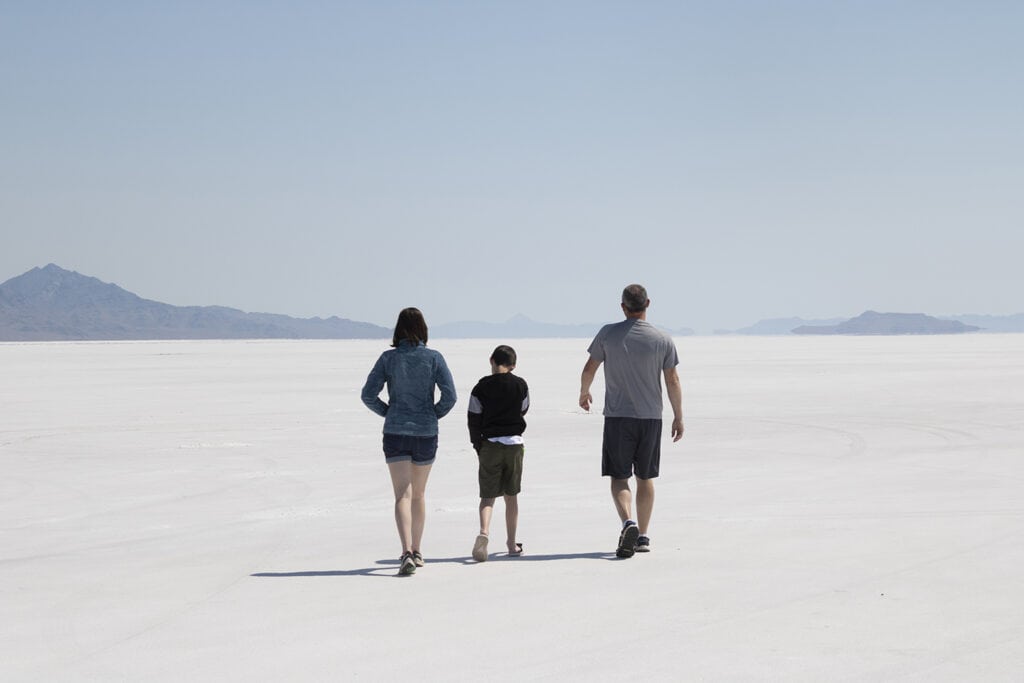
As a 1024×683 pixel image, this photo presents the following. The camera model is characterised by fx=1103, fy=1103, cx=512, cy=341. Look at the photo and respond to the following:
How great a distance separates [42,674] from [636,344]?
451cm

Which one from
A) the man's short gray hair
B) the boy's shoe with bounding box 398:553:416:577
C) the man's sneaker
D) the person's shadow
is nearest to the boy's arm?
the person's shadow

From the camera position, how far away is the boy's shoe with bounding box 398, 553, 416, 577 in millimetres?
7266

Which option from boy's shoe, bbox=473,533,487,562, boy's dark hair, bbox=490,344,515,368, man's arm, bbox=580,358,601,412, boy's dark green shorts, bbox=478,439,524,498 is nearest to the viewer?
boy's shoe, bbox=473,533,487,562

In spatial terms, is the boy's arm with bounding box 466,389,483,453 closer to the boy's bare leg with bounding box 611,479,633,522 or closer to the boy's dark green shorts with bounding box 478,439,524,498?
the boy's dark green shorts with bounding box 478,439,524,498

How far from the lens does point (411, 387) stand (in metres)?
7.63

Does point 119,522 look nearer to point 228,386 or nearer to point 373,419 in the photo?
point 373,419

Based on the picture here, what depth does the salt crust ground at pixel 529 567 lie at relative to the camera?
209 inches

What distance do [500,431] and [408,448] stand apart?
2.38ft

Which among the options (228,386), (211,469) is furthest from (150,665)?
(228,386)

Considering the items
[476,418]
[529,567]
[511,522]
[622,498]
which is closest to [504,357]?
[476,418]

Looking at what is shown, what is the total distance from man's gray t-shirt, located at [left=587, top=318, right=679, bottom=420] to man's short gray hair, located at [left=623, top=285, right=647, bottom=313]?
132mm

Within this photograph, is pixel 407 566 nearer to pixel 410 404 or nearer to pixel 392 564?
pixel 392 564

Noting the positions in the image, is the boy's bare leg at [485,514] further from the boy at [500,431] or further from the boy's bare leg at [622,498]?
the boy's bare leg at [622,498]

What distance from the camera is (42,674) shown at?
17.0 ft
